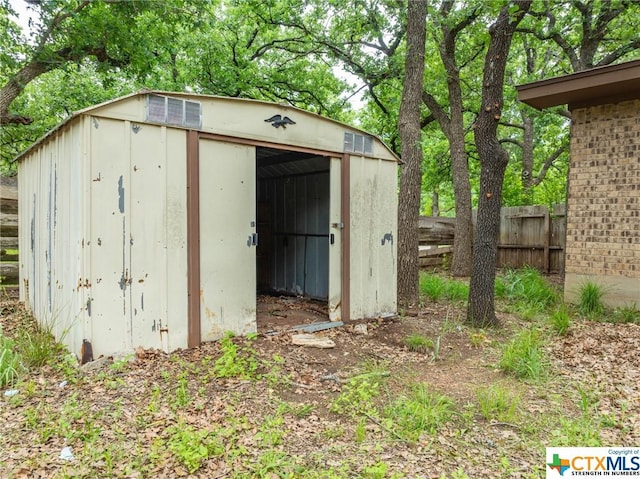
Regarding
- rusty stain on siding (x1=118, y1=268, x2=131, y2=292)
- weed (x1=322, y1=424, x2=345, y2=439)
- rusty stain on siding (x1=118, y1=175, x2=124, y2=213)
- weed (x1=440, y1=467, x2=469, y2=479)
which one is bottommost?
weed (x1=440, y1=467, x2=469, y2=479)

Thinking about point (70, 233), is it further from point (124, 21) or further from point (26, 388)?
point (124, 21)

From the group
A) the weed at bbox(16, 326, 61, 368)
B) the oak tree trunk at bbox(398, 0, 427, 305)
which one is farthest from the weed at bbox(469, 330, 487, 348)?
the weed at bbox(16, 326, 61, 368)

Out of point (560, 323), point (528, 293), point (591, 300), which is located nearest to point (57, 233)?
point (560, 323)

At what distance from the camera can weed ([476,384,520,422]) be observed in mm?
3043

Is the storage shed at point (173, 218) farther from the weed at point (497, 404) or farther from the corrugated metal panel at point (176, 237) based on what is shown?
the weed at point (497, 404)

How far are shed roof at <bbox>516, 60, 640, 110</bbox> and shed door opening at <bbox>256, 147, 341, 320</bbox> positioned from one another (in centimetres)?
315

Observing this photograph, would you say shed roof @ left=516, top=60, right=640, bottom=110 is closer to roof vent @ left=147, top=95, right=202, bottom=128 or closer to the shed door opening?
the shed door opening

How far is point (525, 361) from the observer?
3932mm

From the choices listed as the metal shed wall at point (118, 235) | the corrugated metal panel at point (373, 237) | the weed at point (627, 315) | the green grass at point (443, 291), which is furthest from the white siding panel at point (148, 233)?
the weed at point (627, 315)

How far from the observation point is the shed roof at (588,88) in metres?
5.30

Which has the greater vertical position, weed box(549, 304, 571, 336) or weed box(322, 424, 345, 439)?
weed box(549, 304, 571, 336)

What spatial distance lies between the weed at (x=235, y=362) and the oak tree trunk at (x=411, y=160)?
2929mm

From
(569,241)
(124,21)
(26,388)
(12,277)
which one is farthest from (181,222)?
(569,241)

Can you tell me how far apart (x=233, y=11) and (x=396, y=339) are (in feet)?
30.7
